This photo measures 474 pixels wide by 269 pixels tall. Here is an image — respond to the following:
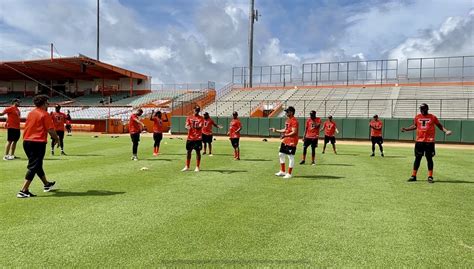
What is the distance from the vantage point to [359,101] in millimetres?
41469

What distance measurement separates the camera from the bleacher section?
121 ft

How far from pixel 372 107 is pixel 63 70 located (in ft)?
141

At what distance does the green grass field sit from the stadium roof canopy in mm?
43434

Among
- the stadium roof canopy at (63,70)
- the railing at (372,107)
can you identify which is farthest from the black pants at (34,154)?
the stadium roof canopy at (63,70)

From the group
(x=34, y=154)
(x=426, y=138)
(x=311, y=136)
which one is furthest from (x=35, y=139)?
(x=311, y=136)

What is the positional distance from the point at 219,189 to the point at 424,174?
6987 millimetres

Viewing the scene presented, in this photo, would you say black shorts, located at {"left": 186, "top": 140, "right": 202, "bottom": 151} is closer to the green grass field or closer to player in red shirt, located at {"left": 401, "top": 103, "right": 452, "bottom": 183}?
the green grass field

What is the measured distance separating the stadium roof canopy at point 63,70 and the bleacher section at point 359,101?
15754 millimetres

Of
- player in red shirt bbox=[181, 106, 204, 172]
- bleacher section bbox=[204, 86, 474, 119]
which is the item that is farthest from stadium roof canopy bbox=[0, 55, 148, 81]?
player in red shirt bbox=[181, 106, 204, 172]

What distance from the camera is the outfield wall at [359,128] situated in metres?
30.3

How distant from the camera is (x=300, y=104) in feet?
144

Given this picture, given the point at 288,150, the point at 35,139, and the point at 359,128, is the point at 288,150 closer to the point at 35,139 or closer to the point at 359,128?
the point at 35,139

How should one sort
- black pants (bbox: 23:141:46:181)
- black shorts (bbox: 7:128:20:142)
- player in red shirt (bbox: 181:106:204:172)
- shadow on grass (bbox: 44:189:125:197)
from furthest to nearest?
1. black shorts (bbox: 7:128:20:142)
2. player in red shirt (bbox: 181:106:204:172)
3. shadow on grass (bbox: 44:189:125:197)
4. black pants (bbox: 23:141:46:181)

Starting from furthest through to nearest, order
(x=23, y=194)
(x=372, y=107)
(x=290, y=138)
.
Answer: (x=372, y=107)
(x=290, y=138)
(x=23, y=194)
